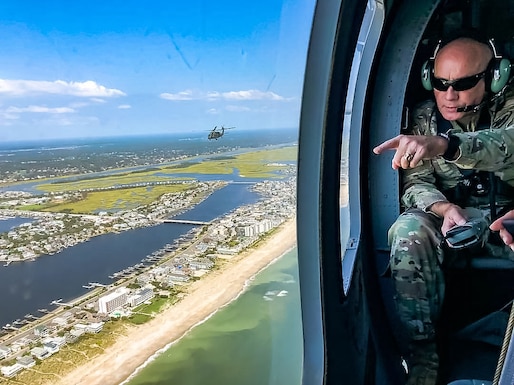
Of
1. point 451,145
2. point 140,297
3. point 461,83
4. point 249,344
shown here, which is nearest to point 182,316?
point 140,297

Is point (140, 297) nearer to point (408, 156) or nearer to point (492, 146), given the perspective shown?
point (408, 156)

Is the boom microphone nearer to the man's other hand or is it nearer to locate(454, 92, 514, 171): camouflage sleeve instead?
locate(454, 92, 514, 171): camouflage sleeve

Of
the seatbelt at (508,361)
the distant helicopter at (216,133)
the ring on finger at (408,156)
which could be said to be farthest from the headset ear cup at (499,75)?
the distant helicopter at (216,133)

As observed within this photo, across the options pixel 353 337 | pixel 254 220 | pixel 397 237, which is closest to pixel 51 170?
pixel 254 220

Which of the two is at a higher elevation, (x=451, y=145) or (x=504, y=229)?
(x=451, y=145)

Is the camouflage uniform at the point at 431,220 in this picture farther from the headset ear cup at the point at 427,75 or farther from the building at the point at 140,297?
the building at the point at 140,297

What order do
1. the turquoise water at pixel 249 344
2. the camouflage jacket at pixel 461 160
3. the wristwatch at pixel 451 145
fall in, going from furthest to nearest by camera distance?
the camouflage jacket at pixel 461 160 → the wristwatch at pixel 451 145 → the turquoise water at pixel 249 344

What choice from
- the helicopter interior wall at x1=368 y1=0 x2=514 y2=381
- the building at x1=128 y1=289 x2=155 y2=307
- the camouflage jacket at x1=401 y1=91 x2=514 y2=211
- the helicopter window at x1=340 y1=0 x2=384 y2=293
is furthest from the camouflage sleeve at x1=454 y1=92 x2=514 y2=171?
the building at x1=128 y1=289 x2=155 y2=307
